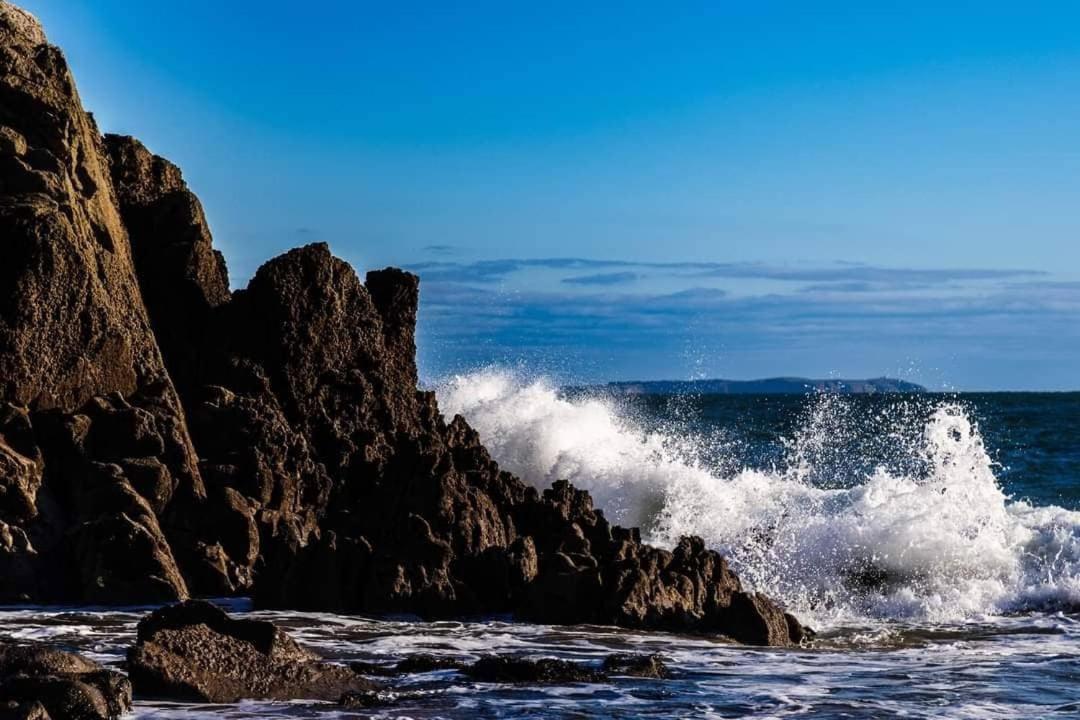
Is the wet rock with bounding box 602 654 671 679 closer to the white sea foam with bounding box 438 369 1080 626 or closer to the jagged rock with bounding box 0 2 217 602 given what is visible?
the jagged rock with bounding box 0 2 217 602

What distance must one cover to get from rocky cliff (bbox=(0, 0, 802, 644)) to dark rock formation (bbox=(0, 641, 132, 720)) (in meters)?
4.37

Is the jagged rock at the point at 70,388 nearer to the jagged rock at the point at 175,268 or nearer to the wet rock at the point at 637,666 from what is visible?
the jagged rock at the point at 175,268

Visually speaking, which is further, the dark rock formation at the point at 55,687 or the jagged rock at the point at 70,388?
the jagged rock at the point at 70,388

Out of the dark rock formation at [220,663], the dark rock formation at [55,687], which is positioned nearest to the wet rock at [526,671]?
the dark rock formation at [220,663]

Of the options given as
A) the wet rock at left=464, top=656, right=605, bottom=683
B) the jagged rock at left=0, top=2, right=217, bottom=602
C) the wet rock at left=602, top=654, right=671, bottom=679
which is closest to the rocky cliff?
the jagged rock at left=0, top=2, right=217, bottom=602

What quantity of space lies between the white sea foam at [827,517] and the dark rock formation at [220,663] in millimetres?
7587

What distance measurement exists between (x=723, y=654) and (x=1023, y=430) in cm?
4641

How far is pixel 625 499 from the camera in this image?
24953mm

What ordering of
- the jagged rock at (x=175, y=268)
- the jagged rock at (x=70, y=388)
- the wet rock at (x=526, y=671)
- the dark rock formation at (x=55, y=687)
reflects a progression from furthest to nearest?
the jagged rock at (x=175, y=268) → the jagged rock at (x=70, y=388) → the wet rock at (x=526, y=671) → the dark rock formation at (x=55, y=687)

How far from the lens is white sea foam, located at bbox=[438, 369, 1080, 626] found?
18172mm

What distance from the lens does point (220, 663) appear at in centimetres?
1035

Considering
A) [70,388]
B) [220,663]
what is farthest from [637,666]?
[70,388]

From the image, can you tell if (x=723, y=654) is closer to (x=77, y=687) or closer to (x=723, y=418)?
(x=77, y=687)

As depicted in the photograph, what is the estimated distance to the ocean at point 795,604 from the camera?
10.8m
